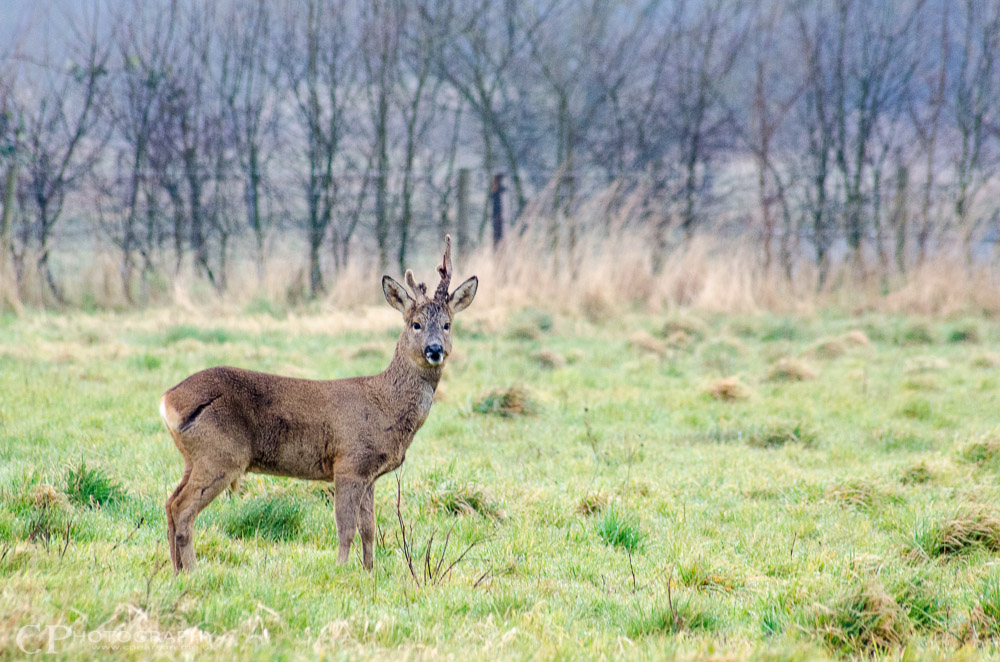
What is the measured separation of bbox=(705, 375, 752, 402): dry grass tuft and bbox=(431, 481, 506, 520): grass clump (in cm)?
354

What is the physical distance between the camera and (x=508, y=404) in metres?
7.38

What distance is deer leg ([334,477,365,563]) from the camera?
13.3 ft

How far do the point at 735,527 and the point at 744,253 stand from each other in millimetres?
11730

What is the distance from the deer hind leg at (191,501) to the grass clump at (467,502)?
4.71 ft

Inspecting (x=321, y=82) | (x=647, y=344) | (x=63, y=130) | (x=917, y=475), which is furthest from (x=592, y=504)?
(x=321, y=82)

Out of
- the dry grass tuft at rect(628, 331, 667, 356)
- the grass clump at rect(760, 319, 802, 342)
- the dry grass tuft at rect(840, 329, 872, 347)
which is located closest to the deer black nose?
the dry grass tuft at rect(628, 331, 667, 356)

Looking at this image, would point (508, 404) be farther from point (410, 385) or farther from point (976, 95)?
point (976, 95)

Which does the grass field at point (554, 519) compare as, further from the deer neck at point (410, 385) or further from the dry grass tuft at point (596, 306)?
the dry grass tuft at point (596, 306)

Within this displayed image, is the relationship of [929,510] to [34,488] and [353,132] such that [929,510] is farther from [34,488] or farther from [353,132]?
[353,132]

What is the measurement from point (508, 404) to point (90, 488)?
3426mm

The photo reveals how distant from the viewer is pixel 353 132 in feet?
59.1

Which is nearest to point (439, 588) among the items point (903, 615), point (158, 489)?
point (903, 615)

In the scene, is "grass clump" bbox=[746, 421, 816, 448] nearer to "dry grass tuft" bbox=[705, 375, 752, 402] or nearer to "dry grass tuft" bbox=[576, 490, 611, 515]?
"dry grass tuft" bbox=[705, 375, 752, 402]

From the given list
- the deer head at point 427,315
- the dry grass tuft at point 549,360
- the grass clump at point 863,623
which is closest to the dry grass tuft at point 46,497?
the deer head at point 427,315
